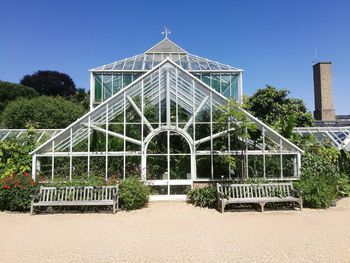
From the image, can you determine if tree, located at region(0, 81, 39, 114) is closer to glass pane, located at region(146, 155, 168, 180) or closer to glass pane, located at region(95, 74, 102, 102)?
glass pane, located at region(95, 74, 102, 102)

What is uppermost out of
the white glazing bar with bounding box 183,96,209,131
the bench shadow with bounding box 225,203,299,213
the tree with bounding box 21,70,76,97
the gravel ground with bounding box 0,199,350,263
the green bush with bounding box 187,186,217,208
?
the tree with bounding box 21,70,76,97

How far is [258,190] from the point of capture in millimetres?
9852

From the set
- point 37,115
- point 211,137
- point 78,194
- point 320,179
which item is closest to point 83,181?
point 78,194

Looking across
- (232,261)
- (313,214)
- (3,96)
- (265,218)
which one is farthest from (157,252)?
(3,96)

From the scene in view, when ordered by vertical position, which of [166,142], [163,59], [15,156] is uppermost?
[163,59]

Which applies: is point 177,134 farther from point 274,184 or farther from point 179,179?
point 274,184

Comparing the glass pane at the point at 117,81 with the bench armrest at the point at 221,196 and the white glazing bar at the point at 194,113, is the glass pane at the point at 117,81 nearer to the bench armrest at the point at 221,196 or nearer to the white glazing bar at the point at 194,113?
the white glazing bar at the point at 194,113

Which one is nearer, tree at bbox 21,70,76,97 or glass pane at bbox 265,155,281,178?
glass pane at bbox 265,155,281,178

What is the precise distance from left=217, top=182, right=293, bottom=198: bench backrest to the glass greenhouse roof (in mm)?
9261

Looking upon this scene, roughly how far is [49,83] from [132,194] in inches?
1330

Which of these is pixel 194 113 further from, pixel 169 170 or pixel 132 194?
pixel 132 194

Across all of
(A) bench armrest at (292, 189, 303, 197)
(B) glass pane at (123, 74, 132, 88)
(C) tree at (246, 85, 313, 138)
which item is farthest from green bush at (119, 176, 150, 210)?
(C) tree at (246, 85, 313, 138)

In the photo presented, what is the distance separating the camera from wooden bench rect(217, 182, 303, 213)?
9430 millimetres

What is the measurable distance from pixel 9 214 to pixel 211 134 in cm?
678
